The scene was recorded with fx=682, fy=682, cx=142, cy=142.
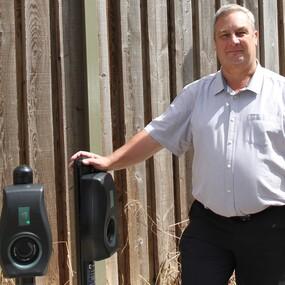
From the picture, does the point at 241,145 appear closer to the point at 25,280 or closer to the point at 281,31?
the point at 25,280

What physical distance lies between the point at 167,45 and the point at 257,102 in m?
1.61

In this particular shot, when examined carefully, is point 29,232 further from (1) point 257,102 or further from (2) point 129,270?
(2) point 129,270

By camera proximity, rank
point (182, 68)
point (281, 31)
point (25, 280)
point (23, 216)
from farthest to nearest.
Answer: point (281, 31) < point (182, 68) < point (25, 280) < point (23, 216)

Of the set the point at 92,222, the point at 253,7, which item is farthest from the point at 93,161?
the point at 253,7

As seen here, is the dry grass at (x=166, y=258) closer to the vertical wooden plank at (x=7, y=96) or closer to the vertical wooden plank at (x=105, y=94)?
the vertical wooden plank at (x=105, y=94)

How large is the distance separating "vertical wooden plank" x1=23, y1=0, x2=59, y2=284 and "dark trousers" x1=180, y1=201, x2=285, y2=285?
1182 mm

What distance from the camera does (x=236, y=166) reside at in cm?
308

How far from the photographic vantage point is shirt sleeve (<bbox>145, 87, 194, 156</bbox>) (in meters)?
3.38

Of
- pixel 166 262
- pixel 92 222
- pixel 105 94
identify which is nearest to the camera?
pixel 92 222

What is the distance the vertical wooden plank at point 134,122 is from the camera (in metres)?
4.43

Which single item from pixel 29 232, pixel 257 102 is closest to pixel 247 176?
pixel 257 102

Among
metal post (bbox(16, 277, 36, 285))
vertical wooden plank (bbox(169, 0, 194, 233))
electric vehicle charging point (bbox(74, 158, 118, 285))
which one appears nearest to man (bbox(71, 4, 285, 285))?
electric vehicle charging point (bbox(74, 158, 118, 285))

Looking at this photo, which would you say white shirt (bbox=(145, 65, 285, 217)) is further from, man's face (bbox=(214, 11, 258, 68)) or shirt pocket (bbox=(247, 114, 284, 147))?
man's face (bbox=(214, 11, 258, 68))

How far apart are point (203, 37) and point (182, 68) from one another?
0.98ft
